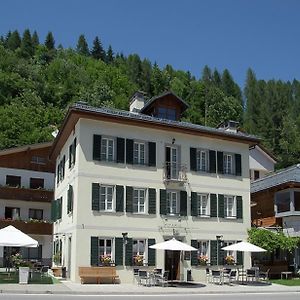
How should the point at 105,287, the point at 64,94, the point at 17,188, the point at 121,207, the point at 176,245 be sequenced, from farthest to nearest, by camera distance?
the point at 64,94 → the point at 17,188 → the point at 121,207 → the point at 176,245 → the point at 105,287

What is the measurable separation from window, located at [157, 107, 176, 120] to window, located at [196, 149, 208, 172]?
10.1ft

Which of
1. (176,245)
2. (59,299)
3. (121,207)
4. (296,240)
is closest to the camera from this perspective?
(59,299)

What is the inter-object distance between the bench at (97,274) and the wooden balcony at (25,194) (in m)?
17.6

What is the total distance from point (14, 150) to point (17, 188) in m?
4.66

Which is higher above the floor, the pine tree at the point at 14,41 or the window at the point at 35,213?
the pine tree at the point at 14,41

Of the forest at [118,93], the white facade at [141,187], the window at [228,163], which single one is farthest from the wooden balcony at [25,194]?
the forest at [118,93]

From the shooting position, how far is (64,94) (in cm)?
8681

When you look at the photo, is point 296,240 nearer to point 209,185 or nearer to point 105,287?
point 209,185

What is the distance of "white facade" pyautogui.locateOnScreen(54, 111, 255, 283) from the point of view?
1081 inches

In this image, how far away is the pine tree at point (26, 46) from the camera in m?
107

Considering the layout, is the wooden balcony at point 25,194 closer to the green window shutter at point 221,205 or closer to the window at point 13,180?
the window at point 13,180

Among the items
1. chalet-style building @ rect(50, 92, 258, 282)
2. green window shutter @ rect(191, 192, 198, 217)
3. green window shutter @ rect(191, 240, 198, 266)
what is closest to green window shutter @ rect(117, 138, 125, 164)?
chalet-style building @ rect(50, 92, 258, 282)

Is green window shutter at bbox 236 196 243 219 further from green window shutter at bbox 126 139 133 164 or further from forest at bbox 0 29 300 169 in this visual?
forest at bbox 0 29 300 169

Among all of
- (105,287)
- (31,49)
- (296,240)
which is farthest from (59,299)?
(31,49)
